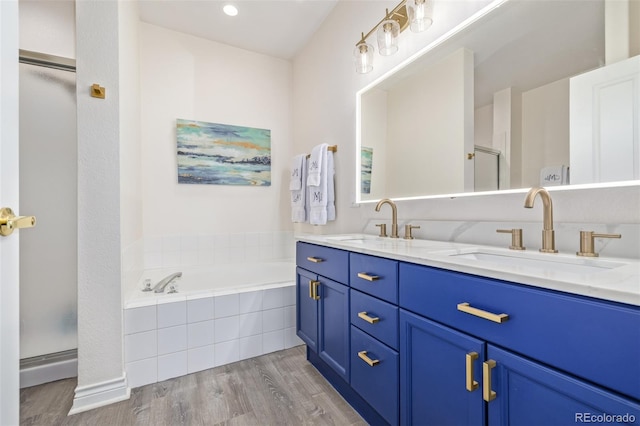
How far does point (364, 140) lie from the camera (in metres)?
2.04

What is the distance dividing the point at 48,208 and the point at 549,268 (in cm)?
244

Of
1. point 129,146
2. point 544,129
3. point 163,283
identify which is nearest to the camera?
point 544,129

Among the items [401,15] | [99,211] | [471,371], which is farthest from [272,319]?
[401,15]

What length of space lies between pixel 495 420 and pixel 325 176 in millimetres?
1823

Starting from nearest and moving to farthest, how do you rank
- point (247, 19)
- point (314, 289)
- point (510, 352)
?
1. point (510, 352)
2. point (314, 289)
3. point (247, 19)

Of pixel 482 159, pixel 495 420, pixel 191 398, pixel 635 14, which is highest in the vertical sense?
pixel 635 14

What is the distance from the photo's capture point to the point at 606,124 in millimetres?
939

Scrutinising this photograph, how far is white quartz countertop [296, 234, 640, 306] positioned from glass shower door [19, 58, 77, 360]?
172cm

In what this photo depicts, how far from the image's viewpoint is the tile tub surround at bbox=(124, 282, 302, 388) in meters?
1.62

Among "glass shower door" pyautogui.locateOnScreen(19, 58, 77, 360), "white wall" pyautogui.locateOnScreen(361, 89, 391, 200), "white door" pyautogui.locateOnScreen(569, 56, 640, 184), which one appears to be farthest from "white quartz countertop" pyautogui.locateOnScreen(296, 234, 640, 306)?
"glass shower door" pyautogui.locateOnScreen(19, 58, 77, 360)

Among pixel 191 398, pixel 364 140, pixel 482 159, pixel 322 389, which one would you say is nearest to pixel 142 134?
pixel 364 140

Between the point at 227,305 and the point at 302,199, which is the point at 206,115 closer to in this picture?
the point at 302,199

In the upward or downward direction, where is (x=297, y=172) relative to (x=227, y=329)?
upward

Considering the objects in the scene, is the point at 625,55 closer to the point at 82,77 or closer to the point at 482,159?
the point at 482,159
